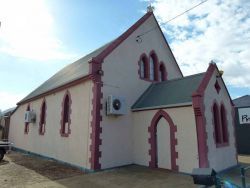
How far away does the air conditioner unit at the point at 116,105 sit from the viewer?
11.7m

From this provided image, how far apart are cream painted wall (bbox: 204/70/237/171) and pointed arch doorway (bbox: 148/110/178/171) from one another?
168cm

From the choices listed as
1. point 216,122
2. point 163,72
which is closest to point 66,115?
point 163,72

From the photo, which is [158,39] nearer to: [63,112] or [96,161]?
[63,112]

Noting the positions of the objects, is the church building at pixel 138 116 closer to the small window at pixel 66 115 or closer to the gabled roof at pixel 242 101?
the small window at pixel 66 115

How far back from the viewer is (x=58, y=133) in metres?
14.7

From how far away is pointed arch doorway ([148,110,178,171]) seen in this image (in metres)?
11.1

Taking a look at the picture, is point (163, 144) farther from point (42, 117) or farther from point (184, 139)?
point (42, 117)

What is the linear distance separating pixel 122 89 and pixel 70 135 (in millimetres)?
4150

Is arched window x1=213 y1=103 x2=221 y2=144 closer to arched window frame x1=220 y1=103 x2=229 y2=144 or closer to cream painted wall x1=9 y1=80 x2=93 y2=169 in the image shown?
arched window frame x1=220 y1=103 x2=229 y2=144

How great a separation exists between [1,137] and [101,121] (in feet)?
75.0

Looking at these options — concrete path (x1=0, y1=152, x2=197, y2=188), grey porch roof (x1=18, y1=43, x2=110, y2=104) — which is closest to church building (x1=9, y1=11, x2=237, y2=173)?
grey porch roof (x1=18, y1=43, x2=110, y2=104)

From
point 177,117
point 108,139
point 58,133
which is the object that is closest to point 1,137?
point 58,133

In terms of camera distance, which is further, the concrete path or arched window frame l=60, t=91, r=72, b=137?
arched window frame l=60, t=91, r=72, b=137

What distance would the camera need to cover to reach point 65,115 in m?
14.6
